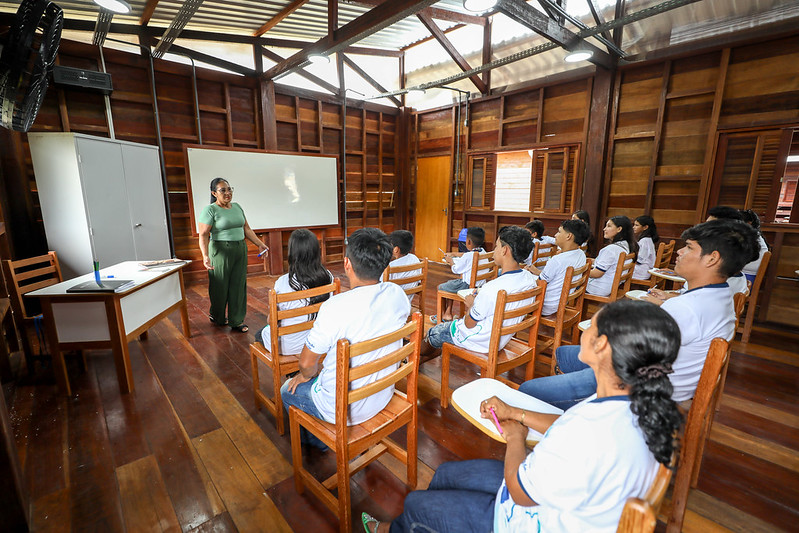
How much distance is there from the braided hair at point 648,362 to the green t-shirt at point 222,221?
3.07m

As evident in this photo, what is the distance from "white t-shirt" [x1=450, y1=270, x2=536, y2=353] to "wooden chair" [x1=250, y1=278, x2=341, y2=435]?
74 centimetres

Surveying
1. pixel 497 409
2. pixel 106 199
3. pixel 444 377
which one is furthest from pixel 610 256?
pixel 106 199

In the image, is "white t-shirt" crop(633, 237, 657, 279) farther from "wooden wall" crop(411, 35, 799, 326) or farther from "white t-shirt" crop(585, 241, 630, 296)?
"wooden wall" crop(411, 35, 799, 326)

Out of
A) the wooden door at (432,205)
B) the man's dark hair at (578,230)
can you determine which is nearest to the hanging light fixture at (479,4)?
the man's dark hair at (578,230)

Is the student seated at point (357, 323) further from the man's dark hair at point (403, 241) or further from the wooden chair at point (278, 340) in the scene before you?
the man's dark hair at point (403, 241)

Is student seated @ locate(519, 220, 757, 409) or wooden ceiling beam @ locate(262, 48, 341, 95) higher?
wooden ceiling beam @ locate(262, 48, 341, 95)

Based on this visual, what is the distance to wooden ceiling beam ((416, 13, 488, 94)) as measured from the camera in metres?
4.60

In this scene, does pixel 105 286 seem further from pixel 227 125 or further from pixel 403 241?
pixel 227 125

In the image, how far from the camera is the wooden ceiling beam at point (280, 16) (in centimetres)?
389

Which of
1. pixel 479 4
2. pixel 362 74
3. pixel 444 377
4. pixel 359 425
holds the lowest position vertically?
pixel 444 377

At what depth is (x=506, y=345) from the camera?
2.15 m

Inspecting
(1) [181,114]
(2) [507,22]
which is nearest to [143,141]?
(1) [181,114]

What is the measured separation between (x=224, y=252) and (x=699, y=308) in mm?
3256

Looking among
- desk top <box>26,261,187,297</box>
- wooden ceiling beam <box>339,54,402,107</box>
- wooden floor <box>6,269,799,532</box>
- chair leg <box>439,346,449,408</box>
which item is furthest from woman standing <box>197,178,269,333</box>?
wooden ceiling beam <box>339,54,402,107</box>
